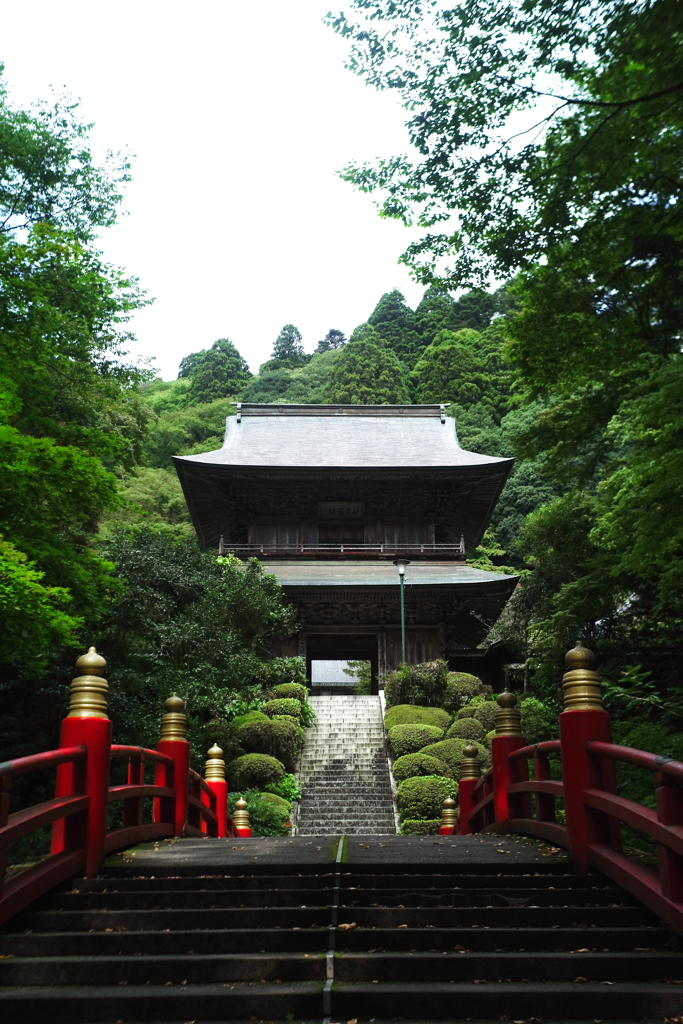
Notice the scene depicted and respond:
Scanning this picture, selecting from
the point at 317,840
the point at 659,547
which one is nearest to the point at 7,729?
the point at 317,840

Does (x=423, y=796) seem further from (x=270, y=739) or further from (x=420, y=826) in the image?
(x=270, y=739)

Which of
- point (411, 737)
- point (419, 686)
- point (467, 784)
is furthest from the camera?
point (419, 686)

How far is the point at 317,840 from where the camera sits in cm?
613

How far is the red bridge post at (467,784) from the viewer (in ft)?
27.8

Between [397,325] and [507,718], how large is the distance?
2035 inches

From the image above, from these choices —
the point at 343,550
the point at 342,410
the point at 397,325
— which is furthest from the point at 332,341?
the point at 343,550

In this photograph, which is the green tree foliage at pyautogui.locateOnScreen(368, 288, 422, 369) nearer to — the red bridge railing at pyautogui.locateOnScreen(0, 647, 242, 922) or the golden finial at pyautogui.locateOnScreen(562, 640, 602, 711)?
the red bridge railing at pyautogui.locateOnScreen(0, 647, 242, 922)

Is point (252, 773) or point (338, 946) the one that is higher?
point (338, 946)

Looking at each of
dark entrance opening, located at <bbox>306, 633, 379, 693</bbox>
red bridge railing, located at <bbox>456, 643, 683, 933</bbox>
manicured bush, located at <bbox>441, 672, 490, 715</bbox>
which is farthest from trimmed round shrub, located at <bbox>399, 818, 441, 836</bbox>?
dark entrance opening, located at <bbox>306, 633, 379, 693</bbox>

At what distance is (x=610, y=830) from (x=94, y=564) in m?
7.43

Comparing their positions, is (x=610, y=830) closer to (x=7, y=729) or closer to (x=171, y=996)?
(x=171, y=996)

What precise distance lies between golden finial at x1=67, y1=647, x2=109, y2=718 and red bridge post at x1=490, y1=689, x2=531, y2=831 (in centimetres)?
A: 321

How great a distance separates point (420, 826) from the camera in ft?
41.0

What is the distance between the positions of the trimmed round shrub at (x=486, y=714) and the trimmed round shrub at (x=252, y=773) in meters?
4.12
